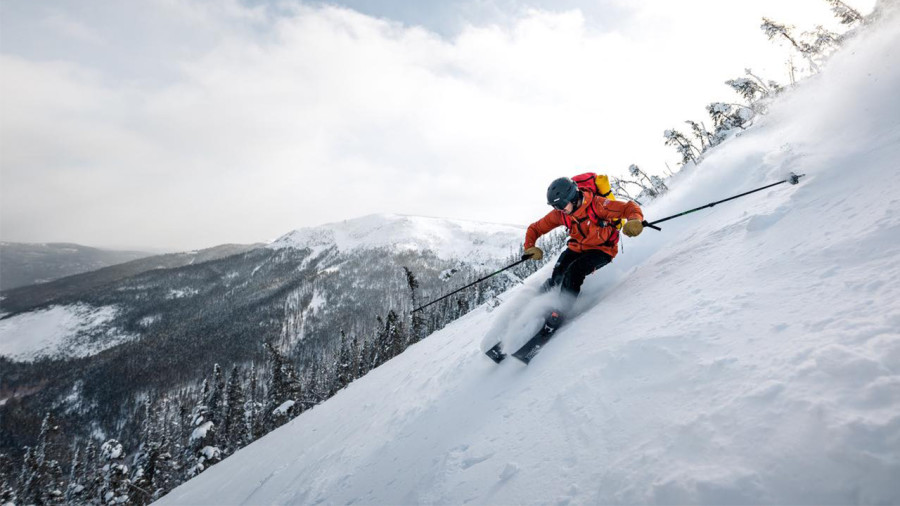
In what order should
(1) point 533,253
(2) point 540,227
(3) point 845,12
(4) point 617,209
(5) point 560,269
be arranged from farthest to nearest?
(3) point 845,12 → (2) point 540,227 → (1) point 533,253 → (5) point 560,269 → (4) point 617,209

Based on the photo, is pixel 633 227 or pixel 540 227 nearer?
pixel 633 227

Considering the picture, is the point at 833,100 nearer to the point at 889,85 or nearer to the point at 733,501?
the point at 889,85

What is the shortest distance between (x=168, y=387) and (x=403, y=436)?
6460 inches

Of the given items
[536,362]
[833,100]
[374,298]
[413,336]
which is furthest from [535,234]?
[374,298]

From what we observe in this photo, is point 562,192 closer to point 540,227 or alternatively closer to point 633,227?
point 633,227

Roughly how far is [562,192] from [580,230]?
0.77 meters

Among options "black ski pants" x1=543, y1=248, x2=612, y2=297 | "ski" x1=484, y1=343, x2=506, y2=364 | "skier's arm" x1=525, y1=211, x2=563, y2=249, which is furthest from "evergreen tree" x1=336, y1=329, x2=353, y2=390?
"black ski pants" x1=543, y1=248, x2=612, y2=297

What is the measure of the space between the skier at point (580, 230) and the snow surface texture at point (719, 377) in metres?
0.50

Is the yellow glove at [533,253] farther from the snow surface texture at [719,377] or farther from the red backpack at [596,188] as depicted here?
the snow surface texture at [719,377]

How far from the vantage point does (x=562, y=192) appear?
6.05m

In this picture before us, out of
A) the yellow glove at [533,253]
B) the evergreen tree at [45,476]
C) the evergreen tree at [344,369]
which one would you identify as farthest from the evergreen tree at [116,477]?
the yellow glove at [533,253]

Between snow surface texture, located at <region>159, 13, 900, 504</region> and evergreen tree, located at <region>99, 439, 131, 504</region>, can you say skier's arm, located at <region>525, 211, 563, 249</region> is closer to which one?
snow surface texture, located at <region>159, 13, 900, 504</region>

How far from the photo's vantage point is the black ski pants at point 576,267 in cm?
630

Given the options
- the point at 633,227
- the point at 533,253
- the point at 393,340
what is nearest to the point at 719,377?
the point at 633,227
